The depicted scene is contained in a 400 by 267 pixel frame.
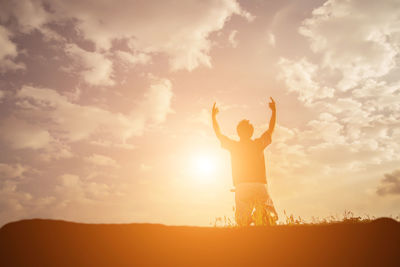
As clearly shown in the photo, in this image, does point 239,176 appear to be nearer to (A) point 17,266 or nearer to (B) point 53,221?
(B) point 53,221

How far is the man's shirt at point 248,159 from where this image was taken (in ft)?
22.3

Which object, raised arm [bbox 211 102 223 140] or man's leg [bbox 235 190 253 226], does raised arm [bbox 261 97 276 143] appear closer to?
raised arm [bbox 211 102 223 140]

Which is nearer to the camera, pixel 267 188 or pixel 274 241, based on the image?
pixel 274 241

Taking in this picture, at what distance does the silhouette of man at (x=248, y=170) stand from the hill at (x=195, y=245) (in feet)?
6.58

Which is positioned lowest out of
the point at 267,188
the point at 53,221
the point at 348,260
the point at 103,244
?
the point at 348,260

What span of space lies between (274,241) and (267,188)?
290 cm

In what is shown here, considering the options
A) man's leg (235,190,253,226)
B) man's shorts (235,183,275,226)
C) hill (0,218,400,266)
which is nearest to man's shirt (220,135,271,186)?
man's shorts (235,183,275,226)

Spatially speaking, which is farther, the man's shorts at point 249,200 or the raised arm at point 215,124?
the raised arm at point 215,124

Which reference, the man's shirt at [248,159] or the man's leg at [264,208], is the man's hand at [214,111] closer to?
the man's shirt at [248,159]

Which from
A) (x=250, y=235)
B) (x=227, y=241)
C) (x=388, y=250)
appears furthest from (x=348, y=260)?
(x=227, y=241)

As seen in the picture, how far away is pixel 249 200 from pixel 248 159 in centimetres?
91

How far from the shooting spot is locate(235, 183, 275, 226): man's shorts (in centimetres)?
648

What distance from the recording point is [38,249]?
3.46 m

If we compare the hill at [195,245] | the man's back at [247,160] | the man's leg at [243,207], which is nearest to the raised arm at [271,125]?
the man's back at [247,160]
